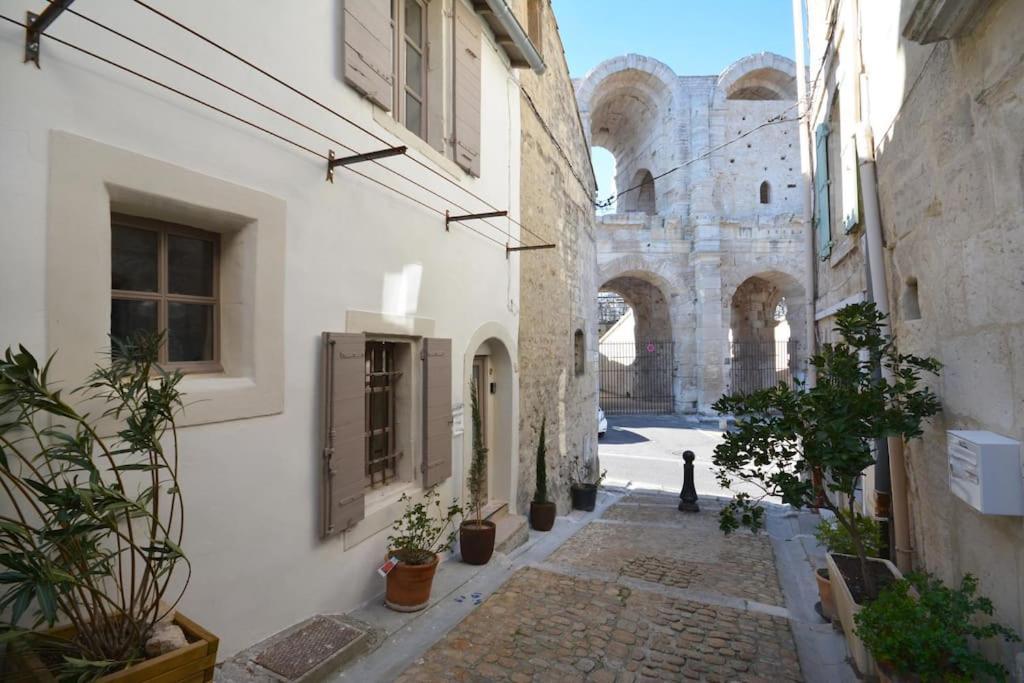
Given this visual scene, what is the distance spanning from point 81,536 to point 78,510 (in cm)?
22

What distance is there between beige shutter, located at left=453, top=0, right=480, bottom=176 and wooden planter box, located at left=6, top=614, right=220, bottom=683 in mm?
4261

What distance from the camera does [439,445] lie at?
479 centimetres

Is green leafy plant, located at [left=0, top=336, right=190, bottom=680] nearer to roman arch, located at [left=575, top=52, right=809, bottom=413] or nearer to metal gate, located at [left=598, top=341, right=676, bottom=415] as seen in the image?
roman arch, located at [left=575, top=52, right=809, bottom=413]

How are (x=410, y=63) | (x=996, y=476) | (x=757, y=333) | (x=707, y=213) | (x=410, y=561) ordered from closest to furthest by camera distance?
1. (x=996, y=476)
2. (x=410, y=561)
3. (x=410, y=63)
4. (x=707, y=213)
5. (x=757, y=333)

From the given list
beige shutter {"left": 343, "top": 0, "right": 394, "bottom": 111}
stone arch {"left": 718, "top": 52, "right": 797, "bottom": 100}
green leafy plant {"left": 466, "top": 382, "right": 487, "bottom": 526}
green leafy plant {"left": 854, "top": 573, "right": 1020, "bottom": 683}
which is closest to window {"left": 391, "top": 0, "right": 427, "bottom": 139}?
beige shutter {"left": 343, "top": 0, "right": 394, "bottom": 111}

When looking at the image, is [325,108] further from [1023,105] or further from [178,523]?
[1023,105]

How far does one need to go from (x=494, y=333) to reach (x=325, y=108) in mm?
2962

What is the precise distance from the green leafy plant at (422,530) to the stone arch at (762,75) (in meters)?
19.9

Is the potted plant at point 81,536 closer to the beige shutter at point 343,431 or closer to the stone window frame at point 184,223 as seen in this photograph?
the stone window frame at point 184,223

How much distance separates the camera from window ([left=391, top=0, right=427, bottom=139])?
4.55 meters

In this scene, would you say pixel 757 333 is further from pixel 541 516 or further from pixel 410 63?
pixel 410 63

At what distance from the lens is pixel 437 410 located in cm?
473

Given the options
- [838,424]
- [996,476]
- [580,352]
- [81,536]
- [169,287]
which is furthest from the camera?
[580,352]

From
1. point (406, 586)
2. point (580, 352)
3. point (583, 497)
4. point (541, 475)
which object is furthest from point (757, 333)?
point (406, 586)
